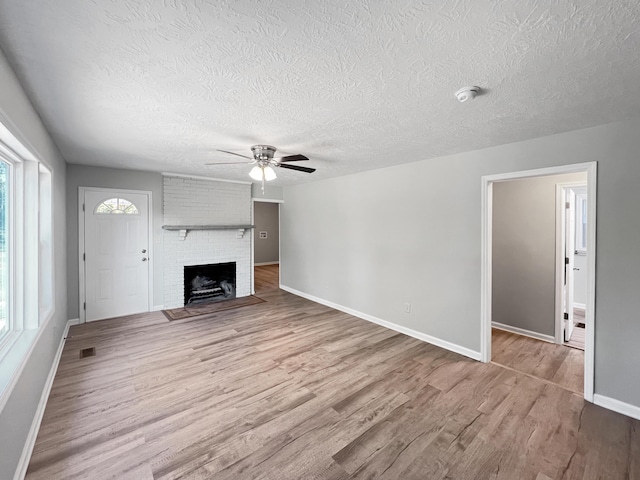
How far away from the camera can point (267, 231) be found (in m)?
10.3

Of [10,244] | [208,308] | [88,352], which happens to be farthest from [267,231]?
[10,244]

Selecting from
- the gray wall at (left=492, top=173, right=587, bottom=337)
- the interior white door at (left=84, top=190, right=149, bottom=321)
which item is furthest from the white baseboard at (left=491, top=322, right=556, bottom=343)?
the interior white door at (left=84, top=190, right=149, bottom=321)

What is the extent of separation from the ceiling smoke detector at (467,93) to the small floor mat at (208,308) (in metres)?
4.59

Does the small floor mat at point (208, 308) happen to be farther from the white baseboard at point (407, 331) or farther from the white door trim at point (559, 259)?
the white door trim at point (559, 259)

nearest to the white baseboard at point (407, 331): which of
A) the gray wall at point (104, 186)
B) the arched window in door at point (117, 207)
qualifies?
the gray wall at point (104, 186)

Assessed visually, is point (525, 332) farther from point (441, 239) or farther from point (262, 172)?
point (262, 172)

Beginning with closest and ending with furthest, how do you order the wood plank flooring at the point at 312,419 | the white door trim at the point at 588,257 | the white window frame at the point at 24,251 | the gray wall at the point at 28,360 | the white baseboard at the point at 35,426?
the gray wall at the point at 28,360
the white baseboard at the point at 35,426
the wood plank flooring at the point at 312,419
the white window frame at the point at 24,251
the white door trim at the point at 588,257

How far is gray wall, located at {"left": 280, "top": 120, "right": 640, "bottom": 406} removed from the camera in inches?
87.7

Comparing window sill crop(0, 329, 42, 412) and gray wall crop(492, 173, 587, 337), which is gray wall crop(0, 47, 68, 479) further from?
gray wall crop(492, 173, 587, 337)

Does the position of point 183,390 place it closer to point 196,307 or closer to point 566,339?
point 196,307

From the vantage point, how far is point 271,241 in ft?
34.2

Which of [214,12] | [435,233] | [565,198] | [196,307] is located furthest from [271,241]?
[214,12]

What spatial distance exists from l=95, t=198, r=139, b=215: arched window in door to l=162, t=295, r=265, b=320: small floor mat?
179cm

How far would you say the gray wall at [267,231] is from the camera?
392 inches
